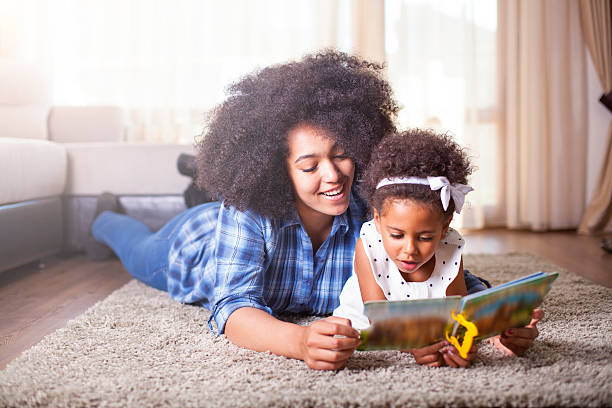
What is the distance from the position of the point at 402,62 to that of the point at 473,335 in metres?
2.93

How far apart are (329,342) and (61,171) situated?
1.97 meters

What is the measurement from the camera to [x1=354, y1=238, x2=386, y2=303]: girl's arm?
4.01ft

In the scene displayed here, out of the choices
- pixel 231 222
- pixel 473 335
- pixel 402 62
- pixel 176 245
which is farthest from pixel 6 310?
pixel 402 62

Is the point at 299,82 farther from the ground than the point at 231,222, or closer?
farther from the ground

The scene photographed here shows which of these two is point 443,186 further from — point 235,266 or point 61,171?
point 61,171

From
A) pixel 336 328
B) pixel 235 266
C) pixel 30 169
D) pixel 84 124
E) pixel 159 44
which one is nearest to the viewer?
pixel 336 328

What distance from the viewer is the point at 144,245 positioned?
2.02 meters

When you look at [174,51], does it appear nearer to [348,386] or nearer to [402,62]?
[402,62]

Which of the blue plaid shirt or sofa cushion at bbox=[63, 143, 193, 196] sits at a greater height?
sofa cushion at bbox=[63, 143, 193, 196]

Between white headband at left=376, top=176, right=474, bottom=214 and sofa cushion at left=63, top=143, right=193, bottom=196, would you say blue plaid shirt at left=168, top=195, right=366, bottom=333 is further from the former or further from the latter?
sofa cushion at left=63, top=143, right=193, bottom=196

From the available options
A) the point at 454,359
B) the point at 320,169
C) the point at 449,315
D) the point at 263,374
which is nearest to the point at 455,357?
the point at 454,359

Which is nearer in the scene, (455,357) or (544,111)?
(455,357)

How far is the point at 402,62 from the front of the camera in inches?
146

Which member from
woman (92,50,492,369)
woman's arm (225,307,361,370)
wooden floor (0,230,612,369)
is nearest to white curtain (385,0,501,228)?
wooden floor (0,230,612,369)
